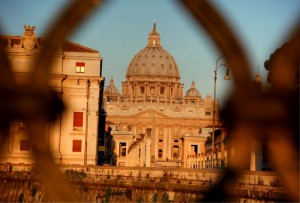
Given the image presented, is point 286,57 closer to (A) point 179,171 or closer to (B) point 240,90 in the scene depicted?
(B) point 240,90

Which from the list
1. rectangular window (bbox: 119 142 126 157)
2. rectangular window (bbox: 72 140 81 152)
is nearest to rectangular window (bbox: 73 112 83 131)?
rectangular window (bbox: 72 140 81 152)

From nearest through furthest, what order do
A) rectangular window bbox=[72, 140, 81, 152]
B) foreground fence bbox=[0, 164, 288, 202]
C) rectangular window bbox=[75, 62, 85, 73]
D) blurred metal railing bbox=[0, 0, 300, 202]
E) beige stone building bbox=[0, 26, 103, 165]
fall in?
1. blurred metal railing bbox=[0, 0, 300, 202]
2. foreground fence bbox=[0, 164, 288, 202]
3. beige stone building bbox=[0, 26, 103, 165]
4. rectangular window bbox=[72, 140, 81, 152]
5. rectangular window bbox=[75, 62, 85, 73]

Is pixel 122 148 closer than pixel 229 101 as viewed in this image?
No

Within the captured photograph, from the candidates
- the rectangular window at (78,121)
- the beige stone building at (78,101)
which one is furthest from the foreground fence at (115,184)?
the rectangular window at (78,121)

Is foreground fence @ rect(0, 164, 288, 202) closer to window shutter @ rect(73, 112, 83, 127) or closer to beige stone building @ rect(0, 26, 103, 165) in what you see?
beige stone building @ rect(0, 26, 103, 165)

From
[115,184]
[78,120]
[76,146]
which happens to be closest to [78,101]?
[78,120]

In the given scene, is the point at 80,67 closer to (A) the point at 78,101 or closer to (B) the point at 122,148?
(A) the point at 78,101

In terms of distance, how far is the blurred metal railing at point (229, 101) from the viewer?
12.9 feet

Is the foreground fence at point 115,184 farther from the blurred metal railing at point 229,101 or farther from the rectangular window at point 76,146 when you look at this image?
the blurred metal railing at point 229,101

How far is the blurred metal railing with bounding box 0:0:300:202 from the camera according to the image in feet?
12.9

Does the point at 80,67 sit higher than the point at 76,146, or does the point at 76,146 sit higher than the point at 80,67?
the point at 80,67

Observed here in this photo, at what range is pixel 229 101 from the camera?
4184mm

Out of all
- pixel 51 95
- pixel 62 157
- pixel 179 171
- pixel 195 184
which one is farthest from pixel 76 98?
pixel 51 95

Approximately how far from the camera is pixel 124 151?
580 feet
